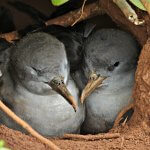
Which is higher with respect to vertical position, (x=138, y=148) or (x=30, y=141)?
(x=30, y=141)

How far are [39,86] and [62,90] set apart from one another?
0.26 metres

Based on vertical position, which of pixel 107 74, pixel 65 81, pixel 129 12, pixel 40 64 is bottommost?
pixel 107 74

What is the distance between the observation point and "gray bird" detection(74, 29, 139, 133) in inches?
115

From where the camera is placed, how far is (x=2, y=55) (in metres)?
3.00

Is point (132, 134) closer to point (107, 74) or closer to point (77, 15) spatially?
point (107, 74)

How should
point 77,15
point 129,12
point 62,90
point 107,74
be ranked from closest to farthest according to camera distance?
point 129,12
point 62,90
point 107,74
point 77,15

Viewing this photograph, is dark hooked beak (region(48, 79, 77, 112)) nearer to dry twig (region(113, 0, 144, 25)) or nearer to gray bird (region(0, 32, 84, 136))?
gray bird (region(0, 32, 84, 136))

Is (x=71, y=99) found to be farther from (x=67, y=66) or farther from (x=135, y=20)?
(x=135, y=20)

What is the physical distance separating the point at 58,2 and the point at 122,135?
78 centimetres

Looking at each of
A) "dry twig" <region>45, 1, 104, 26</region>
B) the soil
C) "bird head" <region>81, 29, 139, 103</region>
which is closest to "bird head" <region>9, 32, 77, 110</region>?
"bird head" <region>81, 29, 139, 103</region>

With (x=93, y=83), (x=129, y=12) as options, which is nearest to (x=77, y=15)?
(x=93, y=83)

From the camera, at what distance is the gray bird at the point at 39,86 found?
2646mm

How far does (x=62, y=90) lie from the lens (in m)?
2.51

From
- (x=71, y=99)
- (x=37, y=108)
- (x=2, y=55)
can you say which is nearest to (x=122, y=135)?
(x=71, y=99)
